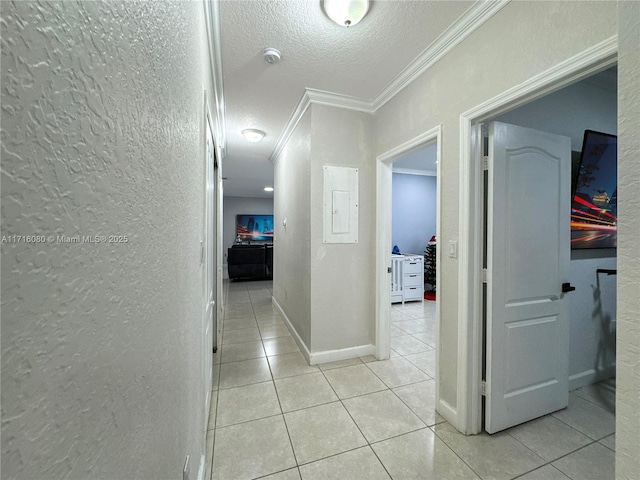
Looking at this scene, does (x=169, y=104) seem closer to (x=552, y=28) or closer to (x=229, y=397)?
(x=552, y=28)

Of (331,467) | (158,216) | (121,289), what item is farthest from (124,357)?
(331,467)

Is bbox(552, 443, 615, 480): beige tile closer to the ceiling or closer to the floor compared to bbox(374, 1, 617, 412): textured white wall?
closer to the floor

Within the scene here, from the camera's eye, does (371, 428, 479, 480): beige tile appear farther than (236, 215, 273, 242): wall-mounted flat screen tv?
No

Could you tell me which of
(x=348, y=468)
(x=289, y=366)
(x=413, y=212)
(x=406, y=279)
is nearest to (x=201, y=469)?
(x=348, y=468)

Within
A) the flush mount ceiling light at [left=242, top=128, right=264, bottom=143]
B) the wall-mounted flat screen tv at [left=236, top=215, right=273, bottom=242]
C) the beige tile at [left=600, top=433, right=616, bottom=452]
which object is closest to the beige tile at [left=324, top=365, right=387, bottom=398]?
the beige tile at [left=600, top=433, right=616, bottom=452]

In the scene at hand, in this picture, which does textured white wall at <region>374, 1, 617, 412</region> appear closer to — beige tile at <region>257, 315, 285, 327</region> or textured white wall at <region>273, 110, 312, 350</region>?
textured white wall at <region>273, 110, 312, 350</region>

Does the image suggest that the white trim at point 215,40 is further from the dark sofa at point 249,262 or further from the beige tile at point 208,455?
the dark sofa at point 249,262

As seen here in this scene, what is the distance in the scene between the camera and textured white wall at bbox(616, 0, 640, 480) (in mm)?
639

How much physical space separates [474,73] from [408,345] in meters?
2.60

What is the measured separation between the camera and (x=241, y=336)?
3285 millimetres

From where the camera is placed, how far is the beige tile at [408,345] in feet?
9.45

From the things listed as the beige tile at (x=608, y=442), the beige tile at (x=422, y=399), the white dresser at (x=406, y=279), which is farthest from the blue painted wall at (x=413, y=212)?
the beige tile at (x=608, y=442)

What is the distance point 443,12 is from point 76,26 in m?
2.01

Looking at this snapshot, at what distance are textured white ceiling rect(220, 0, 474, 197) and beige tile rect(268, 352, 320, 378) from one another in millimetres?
2575
